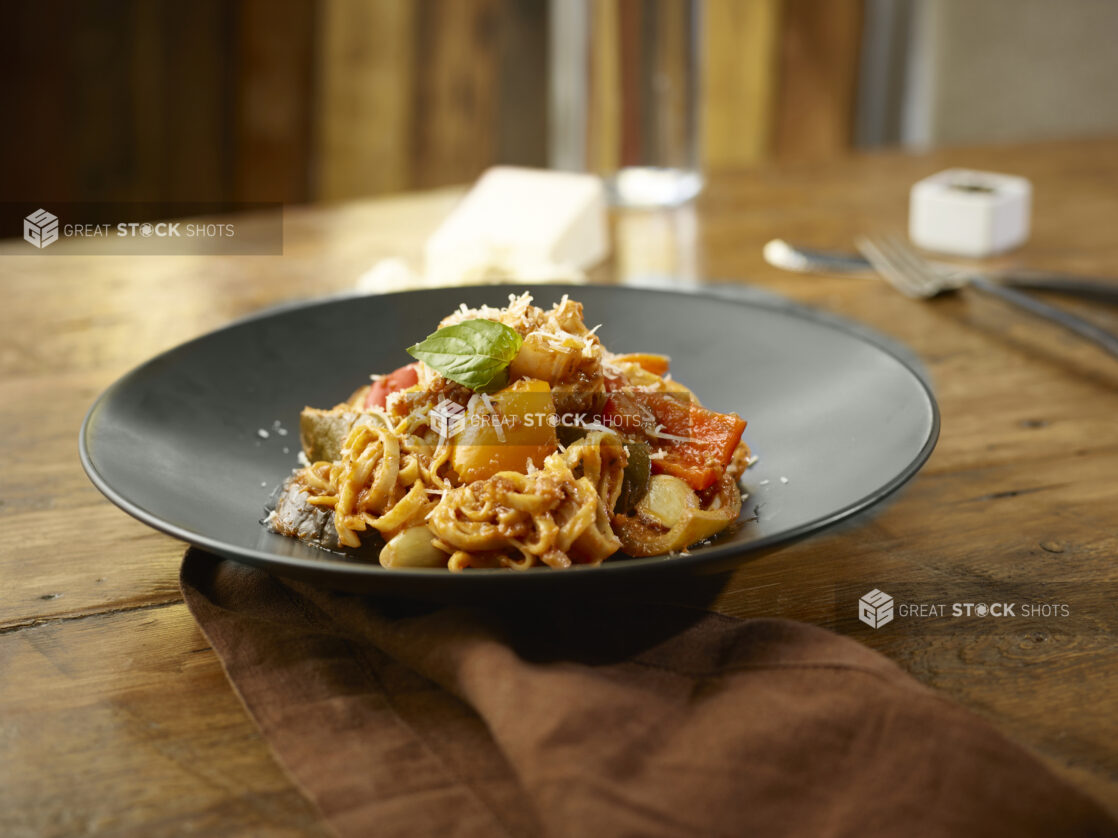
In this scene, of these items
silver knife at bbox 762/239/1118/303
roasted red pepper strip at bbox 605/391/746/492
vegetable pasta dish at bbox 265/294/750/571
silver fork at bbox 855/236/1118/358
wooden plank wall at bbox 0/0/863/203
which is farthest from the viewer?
wooden plank wall at bbox 0/0/863/203

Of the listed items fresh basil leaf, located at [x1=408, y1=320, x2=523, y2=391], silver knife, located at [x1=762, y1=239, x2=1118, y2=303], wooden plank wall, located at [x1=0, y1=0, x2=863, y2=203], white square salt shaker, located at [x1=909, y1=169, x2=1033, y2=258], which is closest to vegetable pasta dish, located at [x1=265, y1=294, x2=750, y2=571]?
fresh basil leaf, located at [x1=408, y1=320, x2=523, y2=391]

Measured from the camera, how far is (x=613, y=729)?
0.86m

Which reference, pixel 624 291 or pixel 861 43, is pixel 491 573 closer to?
pixel 624 291

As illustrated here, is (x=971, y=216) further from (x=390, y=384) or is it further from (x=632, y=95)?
(x=390, y=384)

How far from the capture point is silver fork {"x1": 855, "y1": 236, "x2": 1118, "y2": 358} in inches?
66.2

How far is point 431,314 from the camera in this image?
1.58 metres

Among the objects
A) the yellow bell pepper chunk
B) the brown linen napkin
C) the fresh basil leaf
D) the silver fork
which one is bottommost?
the brown linen napkin

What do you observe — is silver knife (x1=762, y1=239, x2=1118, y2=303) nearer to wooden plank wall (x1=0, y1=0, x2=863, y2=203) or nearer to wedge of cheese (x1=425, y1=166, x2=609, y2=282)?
wedge of cheese (x1=425, y1=166, x2=609, y2=282)

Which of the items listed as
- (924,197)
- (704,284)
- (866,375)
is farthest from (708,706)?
(924,197)

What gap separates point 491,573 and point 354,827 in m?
0.21

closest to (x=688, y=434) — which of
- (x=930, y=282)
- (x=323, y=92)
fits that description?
(x=930, y=282)

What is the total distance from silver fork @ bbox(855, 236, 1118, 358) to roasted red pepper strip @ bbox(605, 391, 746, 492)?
732 millimetres

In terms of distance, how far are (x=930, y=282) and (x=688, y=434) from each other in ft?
3.37

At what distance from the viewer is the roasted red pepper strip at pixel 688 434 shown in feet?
3.84
